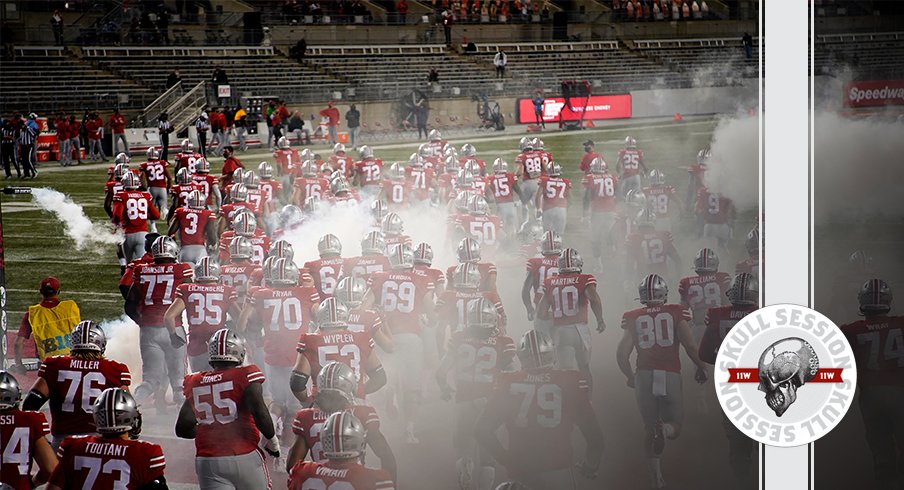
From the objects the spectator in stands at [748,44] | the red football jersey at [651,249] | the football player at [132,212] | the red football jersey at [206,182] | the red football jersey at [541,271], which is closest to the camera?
the spectator in stands at [748,44]

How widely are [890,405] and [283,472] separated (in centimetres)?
207

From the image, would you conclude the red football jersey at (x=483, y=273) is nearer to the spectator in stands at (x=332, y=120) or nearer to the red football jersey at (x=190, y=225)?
the spectator in stands at (x=332, y=120)

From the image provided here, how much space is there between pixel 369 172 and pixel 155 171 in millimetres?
1999

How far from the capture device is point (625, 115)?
387cm

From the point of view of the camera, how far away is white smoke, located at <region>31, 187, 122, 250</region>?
521 centimetres

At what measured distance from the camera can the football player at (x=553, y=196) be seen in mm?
4387

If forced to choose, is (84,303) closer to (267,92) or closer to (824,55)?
(267,92)

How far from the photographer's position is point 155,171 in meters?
5.83

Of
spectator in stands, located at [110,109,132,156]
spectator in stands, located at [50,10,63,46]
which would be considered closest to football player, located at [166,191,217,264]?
spectator in stands, located at [110,109,132,156]

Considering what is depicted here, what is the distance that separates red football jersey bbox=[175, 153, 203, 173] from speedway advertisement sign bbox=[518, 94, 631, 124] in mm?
2166

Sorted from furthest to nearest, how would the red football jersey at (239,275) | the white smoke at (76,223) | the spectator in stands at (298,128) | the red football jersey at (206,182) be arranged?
the red football jersey at (206,182)
the white smoke at (76,223)
the spectator in stands at (298,128)
the red football jersey at (239,275)

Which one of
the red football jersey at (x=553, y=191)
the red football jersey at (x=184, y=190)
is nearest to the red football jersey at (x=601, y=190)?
the red football jersey at (x=553, y=191)

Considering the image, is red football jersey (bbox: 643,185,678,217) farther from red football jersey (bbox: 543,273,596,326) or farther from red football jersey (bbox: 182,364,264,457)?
red football jersey (bbox: 182,364,264,457)

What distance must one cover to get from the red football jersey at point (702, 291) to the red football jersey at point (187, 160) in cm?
292
